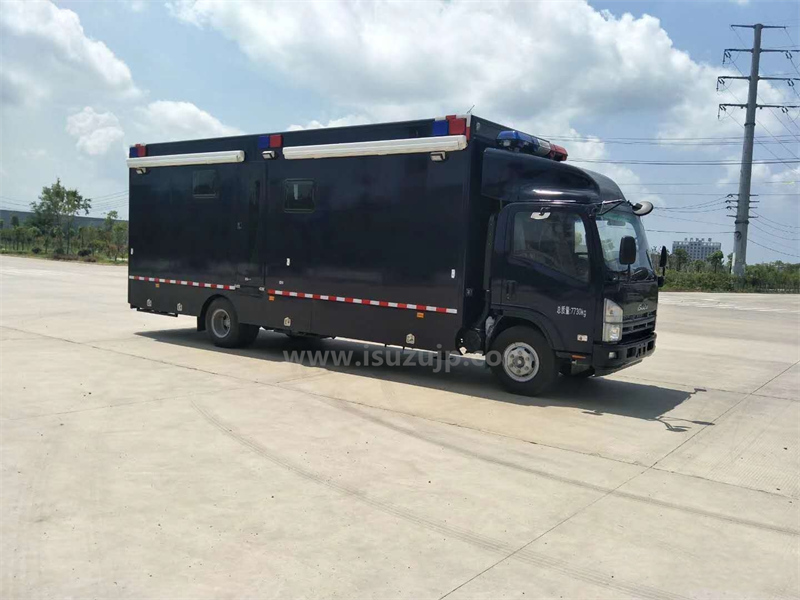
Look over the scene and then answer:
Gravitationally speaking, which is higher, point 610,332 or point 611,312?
point 611,312

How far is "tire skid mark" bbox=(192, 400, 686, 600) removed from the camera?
406 cm

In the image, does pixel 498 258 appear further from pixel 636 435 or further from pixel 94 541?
pixel 94 541

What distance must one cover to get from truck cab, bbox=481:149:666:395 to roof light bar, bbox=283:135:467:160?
0.53 metres

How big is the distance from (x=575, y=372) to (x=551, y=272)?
2.24 metres

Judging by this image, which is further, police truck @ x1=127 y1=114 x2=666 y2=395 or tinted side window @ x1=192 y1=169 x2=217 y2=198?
tinted side window @ x1=192 y1=169 x2=217 y2=198

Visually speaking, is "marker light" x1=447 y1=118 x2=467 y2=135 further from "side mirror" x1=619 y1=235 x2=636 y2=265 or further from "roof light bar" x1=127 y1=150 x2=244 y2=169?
"roof light bar" x1=127 y1=150 x2=244 y2=169

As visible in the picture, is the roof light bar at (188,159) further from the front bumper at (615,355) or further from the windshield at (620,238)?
the front bumper at (615,355)

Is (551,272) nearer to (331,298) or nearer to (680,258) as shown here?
(331,298)

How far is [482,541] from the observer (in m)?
4.62

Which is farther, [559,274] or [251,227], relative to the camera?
[251,227]

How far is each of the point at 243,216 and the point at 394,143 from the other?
3.42 m

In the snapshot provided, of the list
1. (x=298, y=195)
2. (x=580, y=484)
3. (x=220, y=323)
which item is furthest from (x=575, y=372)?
→ (x=220, y=323)

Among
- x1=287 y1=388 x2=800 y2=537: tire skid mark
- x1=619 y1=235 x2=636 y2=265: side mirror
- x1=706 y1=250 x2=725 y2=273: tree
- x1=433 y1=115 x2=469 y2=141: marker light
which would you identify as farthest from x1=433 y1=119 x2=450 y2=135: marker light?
x1=706 y1=250 x2=725 y2=273: tree

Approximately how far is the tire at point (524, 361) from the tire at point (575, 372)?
730 millimetres
